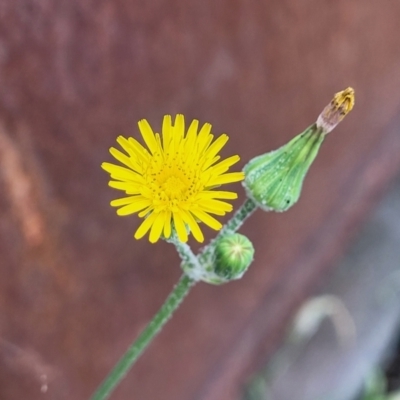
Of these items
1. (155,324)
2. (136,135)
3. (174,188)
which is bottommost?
(155,324)

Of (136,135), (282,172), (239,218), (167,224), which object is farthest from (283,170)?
(136,135)

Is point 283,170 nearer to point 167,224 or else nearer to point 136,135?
point 167,224

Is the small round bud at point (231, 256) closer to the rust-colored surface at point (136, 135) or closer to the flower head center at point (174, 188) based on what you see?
the flower head center at point (174, 188)

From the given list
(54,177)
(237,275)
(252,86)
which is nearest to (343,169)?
(252,86)

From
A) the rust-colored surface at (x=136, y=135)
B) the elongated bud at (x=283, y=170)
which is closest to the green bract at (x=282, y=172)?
A: the elongated bud at (x=283, y=170)

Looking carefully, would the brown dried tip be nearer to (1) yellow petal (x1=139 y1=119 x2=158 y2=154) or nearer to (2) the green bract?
(2) the green bract

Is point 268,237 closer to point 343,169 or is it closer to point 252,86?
point 343,169

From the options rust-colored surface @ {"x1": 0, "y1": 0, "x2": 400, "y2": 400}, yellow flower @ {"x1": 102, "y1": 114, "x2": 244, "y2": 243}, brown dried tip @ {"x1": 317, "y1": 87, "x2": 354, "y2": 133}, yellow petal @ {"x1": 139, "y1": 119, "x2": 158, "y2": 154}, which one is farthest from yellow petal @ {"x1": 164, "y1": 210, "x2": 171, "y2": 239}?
rust-colored surface @ {"x1": 0, "y1": 0, "x2": 400, "y2": 400}
